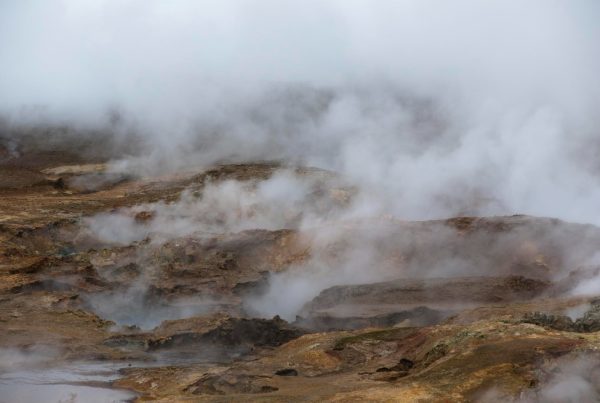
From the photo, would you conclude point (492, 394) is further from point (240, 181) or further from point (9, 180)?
point (9, 180)

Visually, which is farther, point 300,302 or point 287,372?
point 300,302

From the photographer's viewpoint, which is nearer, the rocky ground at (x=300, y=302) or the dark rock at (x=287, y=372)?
the rocky ground at (x=300, y=302)

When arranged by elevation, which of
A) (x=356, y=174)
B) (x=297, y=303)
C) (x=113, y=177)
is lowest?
(x=297, y=303)

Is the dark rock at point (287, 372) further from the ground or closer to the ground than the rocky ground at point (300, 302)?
closer to the ground

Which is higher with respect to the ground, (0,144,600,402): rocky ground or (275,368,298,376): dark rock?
(0,144,600,402): rocky ground

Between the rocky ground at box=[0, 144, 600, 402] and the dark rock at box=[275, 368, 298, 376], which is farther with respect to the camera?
the dark rock at box=[275, 368, 298, 376]

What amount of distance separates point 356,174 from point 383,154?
2.04 metres

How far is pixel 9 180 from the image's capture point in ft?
141

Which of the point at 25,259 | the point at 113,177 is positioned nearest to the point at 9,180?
the point at 113,177

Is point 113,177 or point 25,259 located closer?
point 25,259

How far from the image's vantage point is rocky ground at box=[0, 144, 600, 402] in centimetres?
1161

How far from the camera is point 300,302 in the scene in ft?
73.5

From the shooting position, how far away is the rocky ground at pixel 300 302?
38.1 ft

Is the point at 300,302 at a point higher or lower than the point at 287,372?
higher
